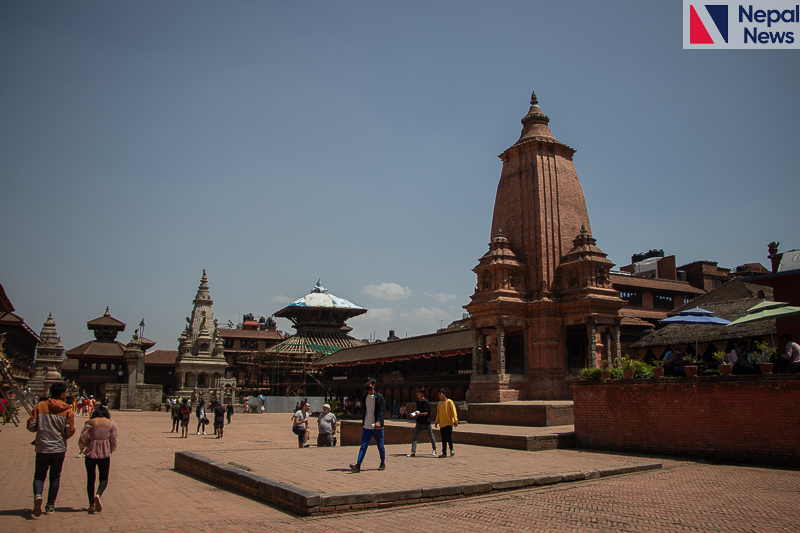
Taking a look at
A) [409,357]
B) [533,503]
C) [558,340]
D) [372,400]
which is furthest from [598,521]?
[409,357]

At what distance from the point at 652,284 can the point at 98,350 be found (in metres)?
60.8

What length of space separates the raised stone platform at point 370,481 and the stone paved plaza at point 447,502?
81 millimetres

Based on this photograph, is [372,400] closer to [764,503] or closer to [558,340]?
[764,503]

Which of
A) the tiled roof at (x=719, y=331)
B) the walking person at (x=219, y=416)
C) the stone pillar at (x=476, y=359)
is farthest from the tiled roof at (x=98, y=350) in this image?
the tiled roof at (x=719, y=331)

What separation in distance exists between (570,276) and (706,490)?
16.7m

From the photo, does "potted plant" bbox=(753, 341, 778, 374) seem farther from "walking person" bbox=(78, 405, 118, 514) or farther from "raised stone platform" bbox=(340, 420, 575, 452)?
"walking person" bbox=(78, 405, 118, 514)

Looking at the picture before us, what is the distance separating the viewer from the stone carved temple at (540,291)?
25.2 meters

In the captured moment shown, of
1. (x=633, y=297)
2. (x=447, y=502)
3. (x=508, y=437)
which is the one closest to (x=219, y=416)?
(x=508, y=437)

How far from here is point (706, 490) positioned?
998 centimetres

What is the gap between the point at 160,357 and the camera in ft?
248

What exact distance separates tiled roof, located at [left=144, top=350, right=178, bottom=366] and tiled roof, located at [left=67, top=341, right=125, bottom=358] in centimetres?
429

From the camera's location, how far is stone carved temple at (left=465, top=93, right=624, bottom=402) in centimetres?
2523

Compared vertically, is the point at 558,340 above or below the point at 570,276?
below

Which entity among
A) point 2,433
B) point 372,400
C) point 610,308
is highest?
point 610,308
